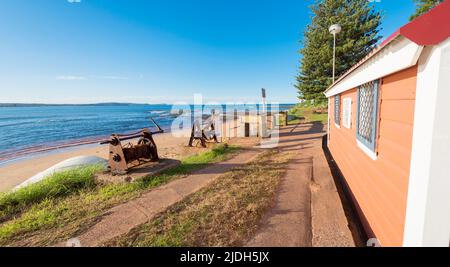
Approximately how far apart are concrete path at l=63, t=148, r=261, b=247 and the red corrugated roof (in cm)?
410

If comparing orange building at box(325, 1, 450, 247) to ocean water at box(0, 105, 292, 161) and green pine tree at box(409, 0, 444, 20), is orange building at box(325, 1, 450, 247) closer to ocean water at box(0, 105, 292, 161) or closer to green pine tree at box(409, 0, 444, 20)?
ocean water at box(0, 105, 292, 161)

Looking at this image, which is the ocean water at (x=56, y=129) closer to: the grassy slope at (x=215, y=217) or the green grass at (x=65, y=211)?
the grassy slope at (x=215, y=217)

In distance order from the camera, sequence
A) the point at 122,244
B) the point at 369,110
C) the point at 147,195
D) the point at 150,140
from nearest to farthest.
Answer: the point at 122,244 → the point at 369,110 → the point at 147,195 → the point at 150,140

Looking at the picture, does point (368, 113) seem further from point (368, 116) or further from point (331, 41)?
point (331, 41)

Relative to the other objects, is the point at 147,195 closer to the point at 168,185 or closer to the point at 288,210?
the point at 168,185

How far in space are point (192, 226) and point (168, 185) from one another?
210 centimetres

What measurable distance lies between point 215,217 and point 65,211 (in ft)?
10.3

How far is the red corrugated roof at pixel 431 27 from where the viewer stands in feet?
3.92

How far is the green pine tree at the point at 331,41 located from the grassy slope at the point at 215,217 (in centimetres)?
1554

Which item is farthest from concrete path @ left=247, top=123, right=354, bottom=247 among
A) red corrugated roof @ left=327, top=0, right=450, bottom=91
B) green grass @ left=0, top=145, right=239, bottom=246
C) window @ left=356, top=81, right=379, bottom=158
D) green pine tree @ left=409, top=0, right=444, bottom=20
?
green pine tree @ left=409, top=0, right=444, bottom=20
